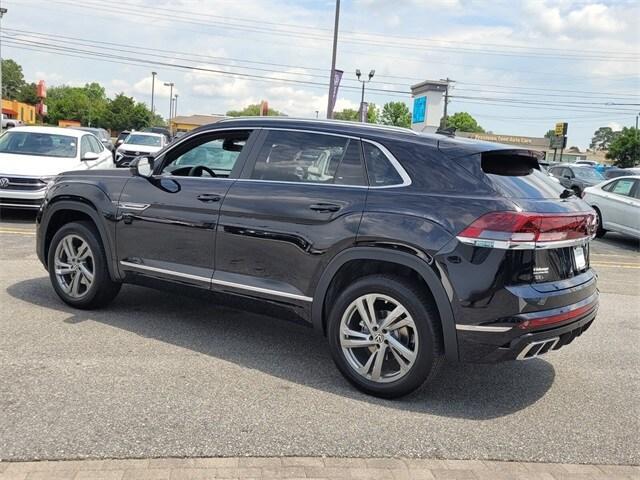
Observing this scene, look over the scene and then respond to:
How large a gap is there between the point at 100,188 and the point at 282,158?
188 centimetres

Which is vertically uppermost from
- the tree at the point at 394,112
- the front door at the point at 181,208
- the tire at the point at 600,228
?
the tree at the point at 394,112

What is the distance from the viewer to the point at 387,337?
13.1 ft

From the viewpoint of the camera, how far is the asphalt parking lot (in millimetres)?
3393

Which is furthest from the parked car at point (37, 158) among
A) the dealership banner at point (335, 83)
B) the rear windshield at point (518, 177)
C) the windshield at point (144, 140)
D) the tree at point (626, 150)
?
the tree at point (626, 150)

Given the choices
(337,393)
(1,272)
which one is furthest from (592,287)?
(1,272)

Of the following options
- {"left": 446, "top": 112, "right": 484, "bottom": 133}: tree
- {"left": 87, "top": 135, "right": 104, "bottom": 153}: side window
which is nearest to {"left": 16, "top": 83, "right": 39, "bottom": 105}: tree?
{"left": 446, "top": 112, "right": 484, "bottom": 133}: tree

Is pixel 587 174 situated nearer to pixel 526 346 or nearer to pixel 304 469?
pixel 526 346

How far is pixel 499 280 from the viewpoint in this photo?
143 inches

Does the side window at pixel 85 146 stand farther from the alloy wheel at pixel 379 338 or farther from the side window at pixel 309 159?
the alloy wheel at pixel 379 338

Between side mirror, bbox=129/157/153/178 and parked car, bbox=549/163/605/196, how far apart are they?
52.6ft

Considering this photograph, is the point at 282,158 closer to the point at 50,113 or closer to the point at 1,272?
the point at 1,272

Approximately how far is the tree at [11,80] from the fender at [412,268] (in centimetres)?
15208

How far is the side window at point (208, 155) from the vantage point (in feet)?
16.4

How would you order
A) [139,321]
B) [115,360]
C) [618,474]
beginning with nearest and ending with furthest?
[618,474], [115,360], [139,321]
